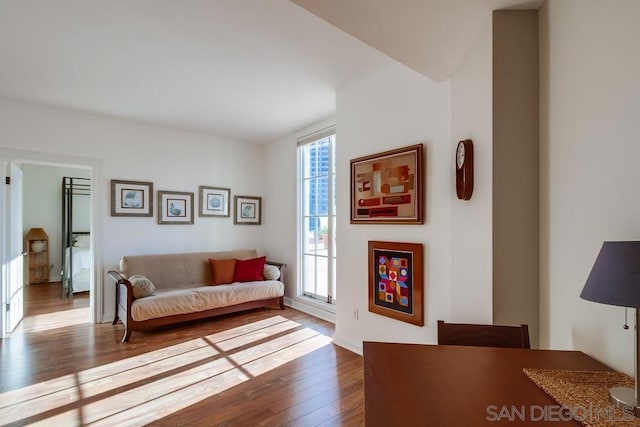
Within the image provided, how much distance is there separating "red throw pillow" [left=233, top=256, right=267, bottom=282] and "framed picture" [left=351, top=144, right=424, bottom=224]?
6.39ft

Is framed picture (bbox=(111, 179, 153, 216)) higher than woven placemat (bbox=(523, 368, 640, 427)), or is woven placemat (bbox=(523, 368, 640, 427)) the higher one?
framed picture (bbox=(111, 179, 153, 216))

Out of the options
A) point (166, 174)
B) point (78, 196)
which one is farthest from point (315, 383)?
point (78, 196)

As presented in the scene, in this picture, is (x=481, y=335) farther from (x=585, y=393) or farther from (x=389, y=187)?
(x=389, y=187)

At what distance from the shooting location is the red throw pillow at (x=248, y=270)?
4258mm

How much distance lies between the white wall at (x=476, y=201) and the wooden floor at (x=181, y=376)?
3.33ft

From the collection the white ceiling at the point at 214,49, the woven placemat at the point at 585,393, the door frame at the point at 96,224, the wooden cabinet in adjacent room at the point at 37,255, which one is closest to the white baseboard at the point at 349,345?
the woven placemat at the point at 585,393

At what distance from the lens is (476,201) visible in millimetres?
1713

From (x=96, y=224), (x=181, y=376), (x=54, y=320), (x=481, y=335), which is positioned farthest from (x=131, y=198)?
(x=481, y=335)

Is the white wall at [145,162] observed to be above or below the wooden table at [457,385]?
above

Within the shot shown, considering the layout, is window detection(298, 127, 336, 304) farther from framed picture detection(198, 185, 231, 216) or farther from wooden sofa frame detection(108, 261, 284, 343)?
framed picture detection(198, 185, 231, 216)

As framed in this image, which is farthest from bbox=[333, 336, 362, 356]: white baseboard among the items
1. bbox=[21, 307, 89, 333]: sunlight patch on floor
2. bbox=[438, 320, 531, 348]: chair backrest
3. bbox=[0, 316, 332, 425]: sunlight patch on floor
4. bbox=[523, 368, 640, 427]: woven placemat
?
bbox=[21, 307, 89, 333]: sunlight patch on floor

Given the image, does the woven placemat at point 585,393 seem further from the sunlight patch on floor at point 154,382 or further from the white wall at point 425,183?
the sunlight patch on floor at point 154,382

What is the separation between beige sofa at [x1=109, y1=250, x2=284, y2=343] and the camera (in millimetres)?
3309

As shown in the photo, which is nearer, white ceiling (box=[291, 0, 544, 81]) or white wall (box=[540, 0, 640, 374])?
white wall (box=[540, 0, 640, 374])
